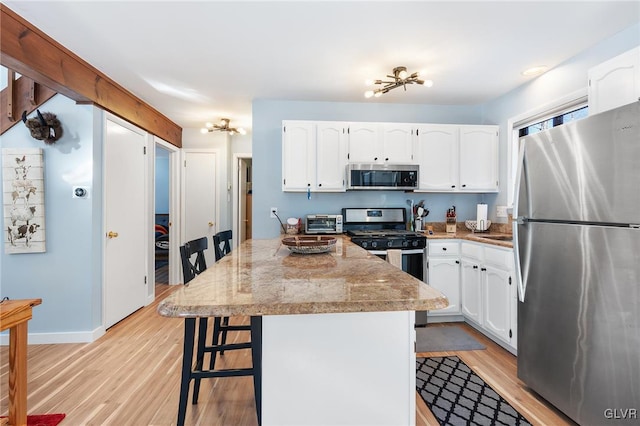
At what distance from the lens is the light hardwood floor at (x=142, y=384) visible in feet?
5.67

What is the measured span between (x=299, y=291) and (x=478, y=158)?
3158 millimetres

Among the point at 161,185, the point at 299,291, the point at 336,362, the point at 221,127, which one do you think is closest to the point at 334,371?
the point at 336,362

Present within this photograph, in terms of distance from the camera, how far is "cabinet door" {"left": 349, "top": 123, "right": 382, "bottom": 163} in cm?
325

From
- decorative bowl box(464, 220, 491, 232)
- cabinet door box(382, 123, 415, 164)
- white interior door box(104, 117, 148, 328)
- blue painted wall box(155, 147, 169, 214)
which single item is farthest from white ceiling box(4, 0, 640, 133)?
blue painted wall box(155, 147, 169, 214)

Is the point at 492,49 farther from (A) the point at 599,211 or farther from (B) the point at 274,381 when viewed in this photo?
(B) the point at 274,381

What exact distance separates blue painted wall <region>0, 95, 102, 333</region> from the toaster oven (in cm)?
202

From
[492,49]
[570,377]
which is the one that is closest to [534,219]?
[570,377]

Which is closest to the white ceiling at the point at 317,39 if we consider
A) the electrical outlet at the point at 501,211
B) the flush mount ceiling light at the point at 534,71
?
the flush mount ceiling light at the point at 534,71

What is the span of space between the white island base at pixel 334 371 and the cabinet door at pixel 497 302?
74.7 inches

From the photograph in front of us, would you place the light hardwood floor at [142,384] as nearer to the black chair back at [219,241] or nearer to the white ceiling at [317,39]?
the black chair back at [219,241]

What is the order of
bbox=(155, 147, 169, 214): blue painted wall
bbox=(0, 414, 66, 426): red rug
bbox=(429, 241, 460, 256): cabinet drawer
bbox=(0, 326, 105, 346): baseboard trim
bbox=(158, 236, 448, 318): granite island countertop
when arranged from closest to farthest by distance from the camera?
bbox=(158, 236, 448, 318): granite island countertop < bbox=(0, 414, 66, 426): red rug < bbox=(0, 326, 105, 346): baseboard trim < bbox=(429, 241, 460, 256): cabinet drawer < bbox=(155, 147, 169, 214): blue painted wall

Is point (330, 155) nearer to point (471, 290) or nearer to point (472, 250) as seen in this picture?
point (472, 250)

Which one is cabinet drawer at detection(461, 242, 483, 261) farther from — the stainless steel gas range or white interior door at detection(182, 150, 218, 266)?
white interior door at detection(182, 150, 218, 266)

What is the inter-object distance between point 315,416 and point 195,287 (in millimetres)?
570
